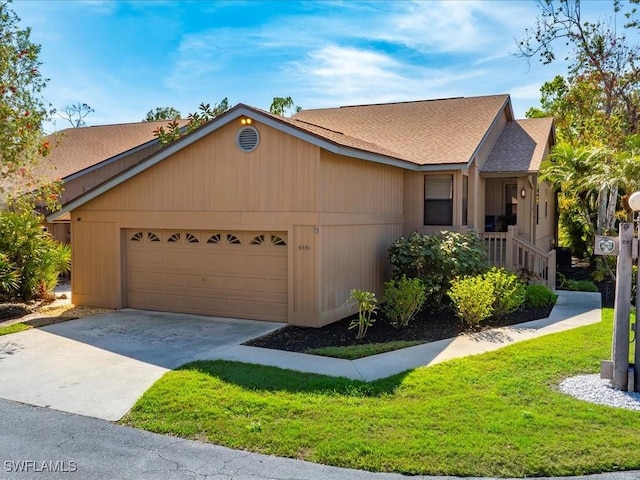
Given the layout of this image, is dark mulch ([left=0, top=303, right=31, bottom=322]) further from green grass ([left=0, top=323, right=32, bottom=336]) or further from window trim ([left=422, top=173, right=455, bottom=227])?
window trim ([left=422, top=173, right=455, bottom=227])

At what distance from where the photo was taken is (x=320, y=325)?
10.8 meters

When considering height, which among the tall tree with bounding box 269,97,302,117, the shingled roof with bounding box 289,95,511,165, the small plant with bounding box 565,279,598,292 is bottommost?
the small plant with bounding box 565,279,598,292

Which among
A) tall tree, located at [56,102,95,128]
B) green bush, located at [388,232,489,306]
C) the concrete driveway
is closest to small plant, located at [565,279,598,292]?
green bush, located at [388,232,489,306]

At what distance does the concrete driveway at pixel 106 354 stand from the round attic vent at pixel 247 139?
374 cm

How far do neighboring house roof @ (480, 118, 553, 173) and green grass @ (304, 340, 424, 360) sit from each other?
850 centimetres

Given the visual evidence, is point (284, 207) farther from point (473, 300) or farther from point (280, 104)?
point (280, 104)

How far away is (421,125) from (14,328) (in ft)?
42.2

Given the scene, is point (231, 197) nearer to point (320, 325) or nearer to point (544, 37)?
point (320, 325)

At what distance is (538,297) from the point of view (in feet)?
41.9

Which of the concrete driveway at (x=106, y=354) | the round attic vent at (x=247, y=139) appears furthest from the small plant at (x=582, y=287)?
the round attic vent at (x=247, y=139)

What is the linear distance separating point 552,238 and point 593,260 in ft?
13.5

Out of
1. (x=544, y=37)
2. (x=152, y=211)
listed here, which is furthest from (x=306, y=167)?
(x=544, y=37)

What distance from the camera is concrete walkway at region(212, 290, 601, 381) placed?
786cm

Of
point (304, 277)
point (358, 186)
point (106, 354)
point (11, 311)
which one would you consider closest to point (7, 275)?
point (11, 311)
